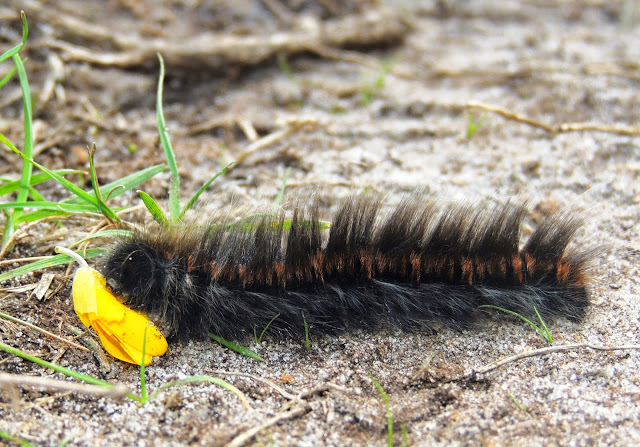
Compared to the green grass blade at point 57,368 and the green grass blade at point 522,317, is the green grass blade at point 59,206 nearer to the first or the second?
the green grass blade at point 57,368

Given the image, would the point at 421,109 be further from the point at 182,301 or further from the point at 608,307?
the point at 182,301

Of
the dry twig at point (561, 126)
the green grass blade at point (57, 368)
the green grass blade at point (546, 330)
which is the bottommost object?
the green grass blade at point (57, 368)

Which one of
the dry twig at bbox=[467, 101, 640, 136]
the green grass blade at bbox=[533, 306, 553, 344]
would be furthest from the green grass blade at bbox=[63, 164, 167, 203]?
the dry twig at bbox=[467, 101, 640, 136]

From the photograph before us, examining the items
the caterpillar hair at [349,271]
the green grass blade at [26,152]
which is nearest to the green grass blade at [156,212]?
the caterpillar hair at [349,271]

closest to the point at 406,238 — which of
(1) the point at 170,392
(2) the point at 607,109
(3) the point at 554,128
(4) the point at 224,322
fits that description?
(4) the point at 224,322

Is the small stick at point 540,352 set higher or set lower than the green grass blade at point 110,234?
lower

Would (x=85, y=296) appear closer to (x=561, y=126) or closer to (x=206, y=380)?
(x=206, y=380)

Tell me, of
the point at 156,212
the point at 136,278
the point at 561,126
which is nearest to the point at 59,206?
the point at 156,212
